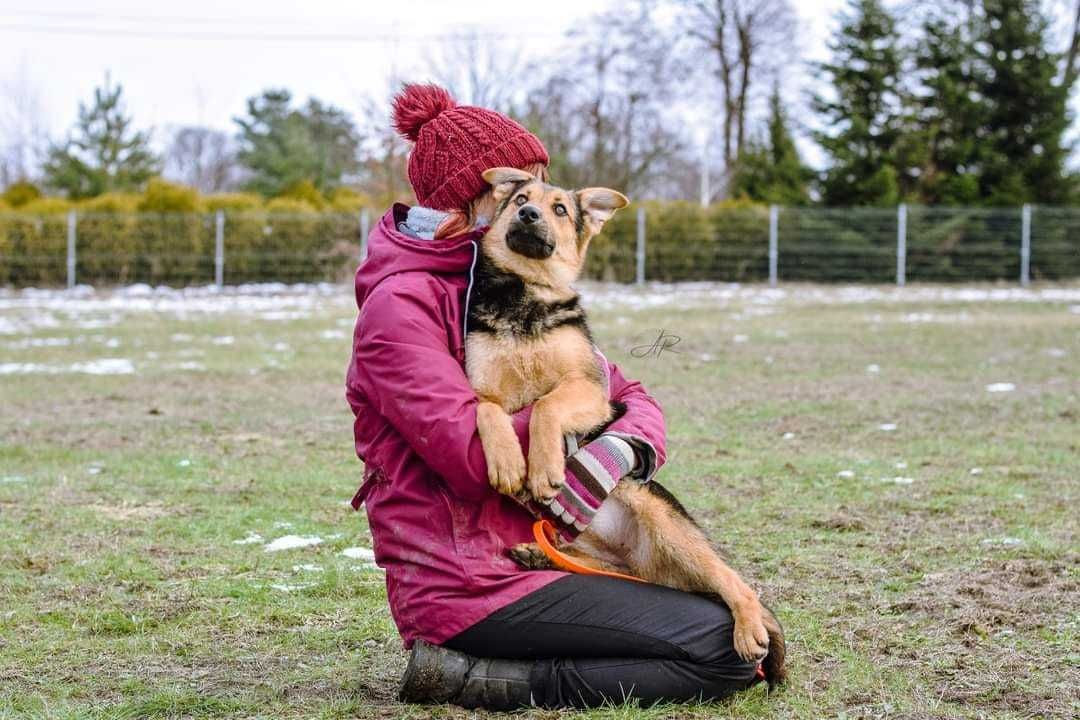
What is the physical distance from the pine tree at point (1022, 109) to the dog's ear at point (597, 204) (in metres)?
30.9

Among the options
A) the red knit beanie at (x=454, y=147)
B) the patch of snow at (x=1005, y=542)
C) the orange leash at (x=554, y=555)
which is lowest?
the patch of snow at (x=1005, y=542)

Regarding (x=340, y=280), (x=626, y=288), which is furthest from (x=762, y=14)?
(x=340, y=280)

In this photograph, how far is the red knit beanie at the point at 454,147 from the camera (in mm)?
3805

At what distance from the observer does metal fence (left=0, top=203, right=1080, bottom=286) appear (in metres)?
29.3

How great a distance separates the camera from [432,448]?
3.44 m

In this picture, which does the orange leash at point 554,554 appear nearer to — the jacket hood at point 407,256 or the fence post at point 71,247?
the jacket hood at point 407,256

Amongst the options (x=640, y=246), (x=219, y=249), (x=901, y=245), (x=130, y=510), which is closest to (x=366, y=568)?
(x=130, y=510)

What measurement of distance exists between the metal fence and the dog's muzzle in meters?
25.5

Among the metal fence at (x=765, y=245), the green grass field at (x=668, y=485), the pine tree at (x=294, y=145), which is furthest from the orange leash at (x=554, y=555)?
the pine tree at (x=294, y=145)

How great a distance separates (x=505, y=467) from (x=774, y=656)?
3.57 ft

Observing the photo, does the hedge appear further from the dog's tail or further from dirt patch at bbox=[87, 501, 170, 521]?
the dog's tail

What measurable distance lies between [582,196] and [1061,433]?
6.39m

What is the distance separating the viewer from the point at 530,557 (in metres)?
3.65

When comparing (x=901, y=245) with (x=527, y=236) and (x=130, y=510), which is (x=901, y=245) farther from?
(x=527, y=236)
